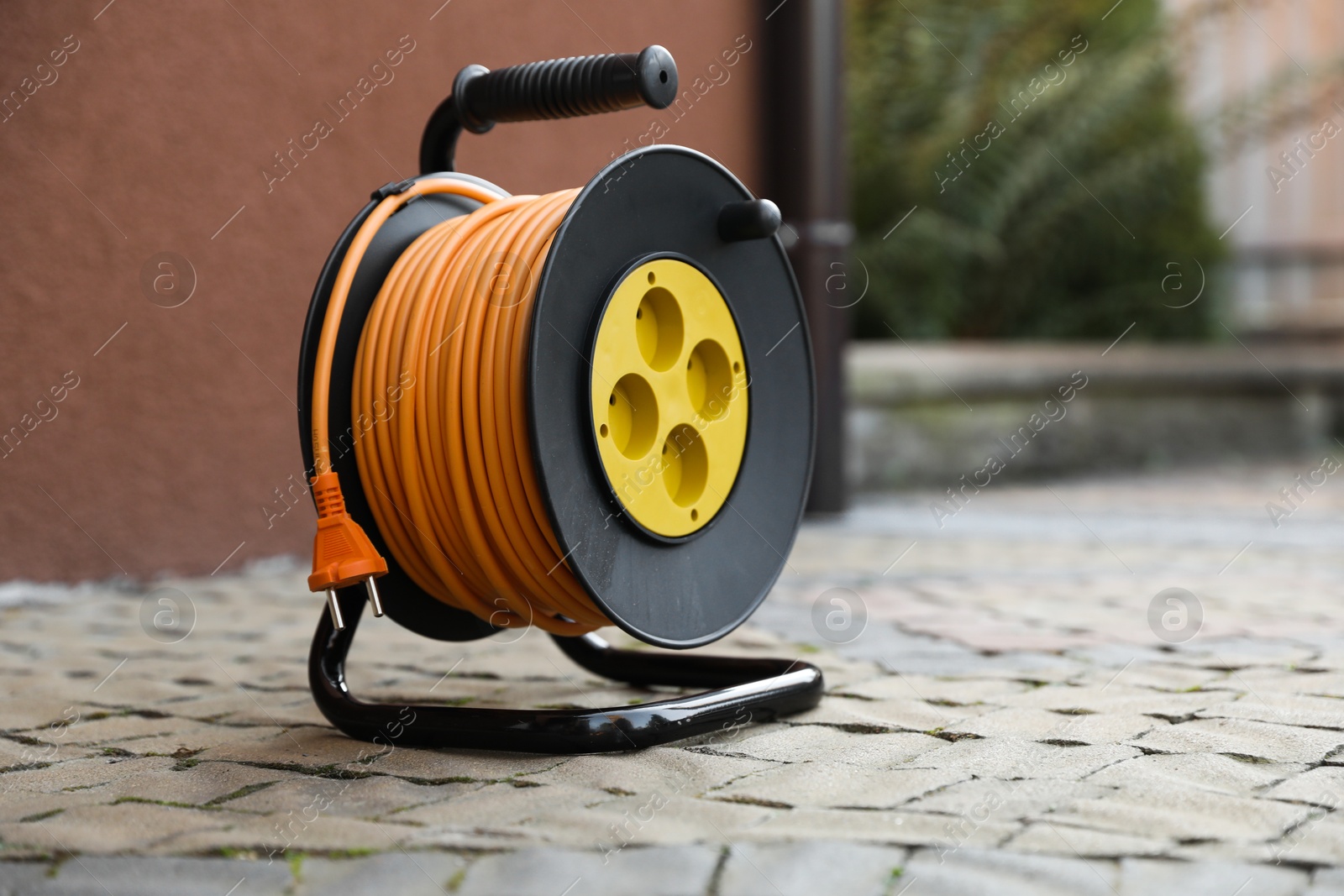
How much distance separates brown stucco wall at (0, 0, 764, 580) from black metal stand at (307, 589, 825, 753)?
1.77 meters

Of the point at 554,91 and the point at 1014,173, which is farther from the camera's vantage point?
the point at 1014,173

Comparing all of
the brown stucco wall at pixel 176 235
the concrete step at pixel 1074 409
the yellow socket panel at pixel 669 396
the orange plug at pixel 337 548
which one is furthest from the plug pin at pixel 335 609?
the concrete step at pixel 1074 409

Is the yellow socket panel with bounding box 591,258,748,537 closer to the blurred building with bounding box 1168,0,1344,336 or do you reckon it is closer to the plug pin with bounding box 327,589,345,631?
the plug pin with bounding box 327,589,345,631

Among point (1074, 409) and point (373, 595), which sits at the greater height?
point (1074, 409)

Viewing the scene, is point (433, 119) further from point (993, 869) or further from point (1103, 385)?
point (1103, 385)

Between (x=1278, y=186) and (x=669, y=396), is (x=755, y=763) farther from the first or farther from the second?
(x=1278, y=186)

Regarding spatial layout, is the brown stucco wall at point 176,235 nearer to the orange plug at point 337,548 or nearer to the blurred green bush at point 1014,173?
the orange plug at point 337,548

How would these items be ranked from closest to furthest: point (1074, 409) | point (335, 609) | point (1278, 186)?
1. point (335, 609)
2. point (1074, 409)
3. point (1278, 186)

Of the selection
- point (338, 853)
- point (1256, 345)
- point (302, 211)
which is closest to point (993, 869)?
point (338, 853)

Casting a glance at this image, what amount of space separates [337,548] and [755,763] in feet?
2.30

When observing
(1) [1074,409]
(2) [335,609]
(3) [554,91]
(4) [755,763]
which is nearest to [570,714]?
(4) [755,763]

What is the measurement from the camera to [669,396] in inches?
82.6

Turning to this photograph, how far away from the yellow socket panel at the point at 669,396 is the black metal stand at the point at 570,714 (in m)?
0.29

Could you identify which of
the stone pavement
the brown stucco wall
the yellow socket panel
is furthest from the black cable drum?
the brown stucco wall
